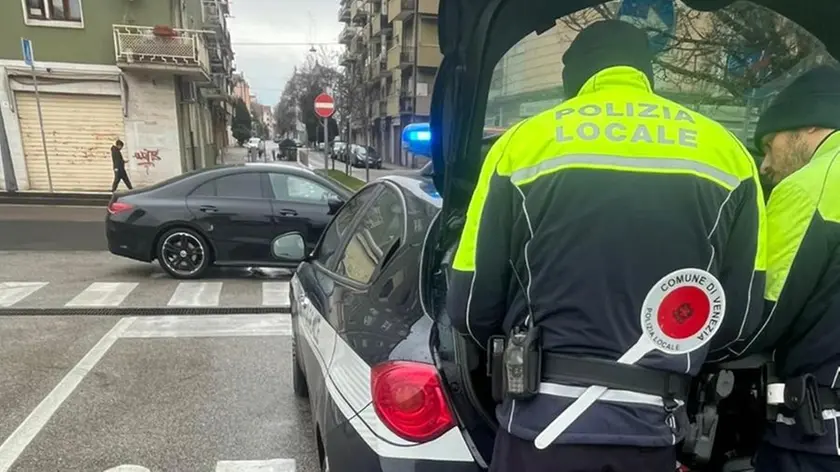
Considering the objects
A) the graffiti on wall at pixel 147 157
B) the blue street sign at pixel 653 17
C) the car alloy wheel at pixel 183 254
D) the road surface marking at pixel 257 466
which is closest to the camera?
the blue street sign at pixel 653 17

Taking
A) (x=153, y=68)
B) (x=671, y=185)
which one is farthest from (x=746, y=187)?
(x=153, y=68)

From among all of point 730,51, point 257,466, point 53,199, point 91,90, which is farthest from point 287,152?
point 730,51

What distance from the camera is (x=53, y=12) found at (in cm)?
1756

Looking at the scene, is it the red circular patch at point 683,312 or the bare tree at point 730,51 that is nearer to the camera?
the red circular patch at point 683,312

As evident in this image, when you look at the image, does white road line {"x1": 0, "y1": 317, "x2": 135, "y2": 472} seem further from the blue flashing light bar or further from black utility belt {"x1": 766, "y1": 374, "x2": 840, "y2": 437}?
black utility belt {"x1": 766, "y1": 374, "x2": 840, "y2": 437}

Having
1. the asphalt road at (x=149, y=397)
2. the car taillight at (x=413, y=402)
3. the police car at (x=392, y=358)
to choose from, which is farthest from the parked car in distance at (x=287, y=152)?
the car taillight at (x=413, y=402)

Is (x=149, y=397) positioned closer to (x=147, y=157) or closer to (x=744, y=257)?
(x=744, y=257)

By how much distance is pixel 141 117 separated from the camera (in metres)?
18.7

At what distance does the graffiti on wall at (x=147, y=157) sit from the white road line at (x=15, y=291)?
12510 mm

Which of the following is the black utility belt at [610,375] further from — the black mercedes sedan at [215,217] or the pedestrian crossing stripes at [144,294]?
the black mercedes sedan at [215,217]

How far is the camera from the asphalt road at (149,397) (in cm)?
338

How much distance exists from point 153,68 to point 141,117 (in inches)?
66.7

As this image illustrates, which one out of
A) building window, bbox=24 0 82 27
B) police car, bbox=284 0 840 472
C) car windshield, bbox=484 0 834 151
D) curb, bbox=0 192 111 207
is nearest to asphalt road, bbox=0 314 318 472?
police car, bbox=284 0 840 472

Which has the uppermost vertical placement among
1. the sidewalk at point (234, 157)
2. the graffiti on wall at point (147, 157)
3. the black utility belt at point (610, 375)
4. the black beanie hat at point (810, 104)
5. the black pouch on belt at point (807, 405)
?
the black beanie hat at point (810, 104)
